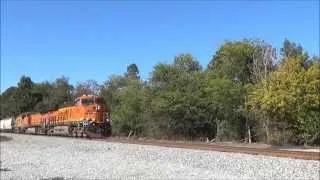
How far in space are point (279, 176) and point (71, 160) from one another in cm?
877

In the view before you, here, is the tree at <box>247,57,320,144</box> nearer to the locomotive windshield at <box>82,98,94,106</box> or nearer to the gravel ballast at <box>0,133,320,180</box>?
the gravel ballast at <box>0,133,320,180</box>

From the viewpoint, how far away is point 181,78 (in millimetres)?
40594

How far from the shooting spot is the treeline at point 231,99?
28719 mm

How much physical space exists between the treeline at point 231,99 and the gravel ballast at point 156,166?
10.2 m

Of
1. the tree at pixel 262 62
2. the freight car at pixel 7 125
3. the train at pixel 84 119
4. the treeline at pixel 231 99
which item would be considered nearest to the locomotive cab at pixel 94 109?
the train at pixel 84 119

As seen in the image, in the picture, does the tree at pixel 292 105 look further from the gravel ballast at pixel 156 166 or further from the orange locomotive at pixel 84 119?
the orange locomotive at pixel 84 119

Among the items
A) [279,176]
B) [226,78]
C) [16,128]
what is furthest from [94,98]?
[16,128]

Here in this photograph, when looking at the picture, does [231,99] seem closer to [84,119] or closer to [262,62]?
[262,62]

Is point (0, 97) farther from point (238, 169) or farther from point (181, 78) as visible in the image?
point (238, 169)

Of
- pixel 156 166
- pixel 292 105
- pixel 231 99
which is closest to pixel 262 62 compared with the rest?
pixel 231 99

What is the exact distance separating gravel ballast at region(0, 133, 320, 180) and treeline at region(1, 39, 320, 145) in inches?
400

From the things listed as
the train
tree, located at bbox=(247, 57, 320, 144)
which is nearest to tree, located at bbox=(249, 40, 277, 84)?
tree, located at bbox=(247, 57, 320, 144)

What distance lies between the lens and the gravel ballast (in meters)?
13.8

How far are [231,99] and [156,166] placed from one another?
67.6ft
